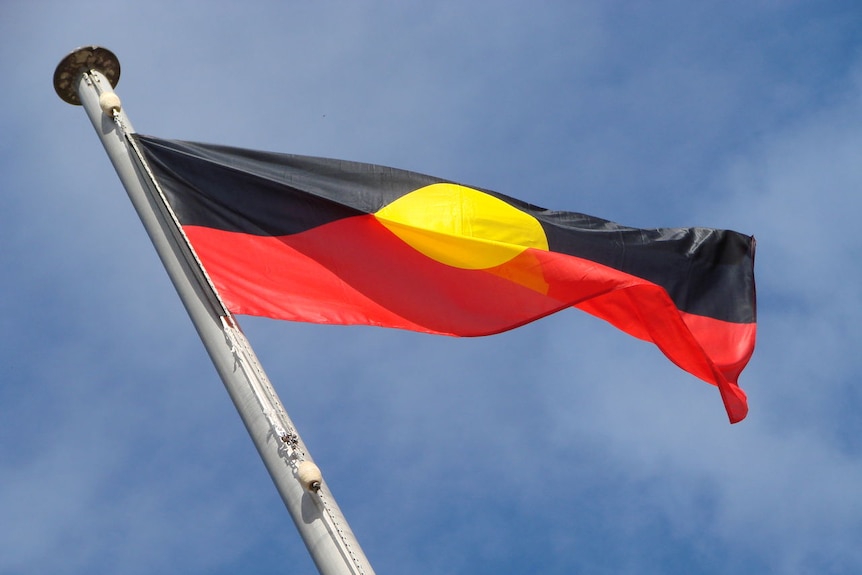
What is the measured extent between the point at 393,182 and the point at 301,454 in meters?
5.31

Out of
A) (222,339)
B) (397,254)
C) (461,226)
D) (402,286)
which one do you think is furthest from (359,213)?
(222,339)

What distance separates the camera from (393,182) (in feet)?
51.1

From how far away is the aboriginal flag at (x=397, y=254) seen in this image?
14.3 m

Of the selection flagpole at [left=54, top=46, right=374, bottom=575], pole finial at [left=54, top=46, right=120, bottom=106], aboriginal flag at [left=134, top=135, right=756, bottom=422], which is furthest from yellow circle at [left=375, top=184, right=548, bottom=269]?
pole finial at [left=54, top=46, right=120, bottom=106]

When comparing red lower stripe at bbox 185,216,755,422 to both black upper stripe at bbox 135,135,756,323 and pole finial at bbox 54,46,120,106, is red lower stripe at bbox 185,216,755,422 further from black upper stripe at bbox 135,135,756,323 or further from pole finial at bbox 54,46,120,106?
pole finial at bbox 54,46,120,106

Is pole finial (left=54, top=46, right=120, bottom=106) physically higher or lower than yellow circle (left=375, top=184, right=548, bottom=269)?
higher

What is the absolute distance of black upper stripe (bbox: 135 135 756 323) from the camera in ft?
47.6

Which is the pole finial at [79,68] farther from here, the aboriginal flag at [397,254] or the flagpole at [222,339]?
the aboriginal flag at [397,254]

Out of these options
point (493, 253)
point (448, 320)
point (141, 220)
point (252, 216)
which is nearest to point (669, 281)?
point (493, 253)

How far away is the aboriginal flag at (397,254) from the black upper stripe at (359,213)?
2 centimetres

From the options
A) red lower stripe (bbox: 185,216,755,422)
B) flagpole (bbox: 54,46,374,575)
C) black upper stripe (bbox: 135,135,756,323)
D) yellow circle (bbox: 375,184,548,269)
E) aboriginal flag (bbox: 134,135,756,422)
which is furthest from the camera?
yellow circle (bbox: 375,184,548,269)

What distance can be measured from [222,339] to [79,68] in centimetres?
423

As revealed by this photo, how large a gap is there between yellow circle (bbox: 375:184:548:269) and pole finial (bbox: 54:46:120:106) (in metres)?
3.26

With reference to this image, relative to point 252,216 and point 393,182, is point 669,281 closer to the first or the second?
point 393,182
